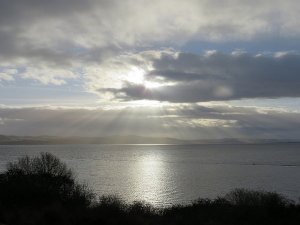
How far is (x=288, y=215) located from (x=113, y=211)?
1587cm

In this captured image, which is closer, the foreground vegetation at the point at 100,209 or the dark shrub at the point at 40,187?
the foreground vegetation at the point at 100,209

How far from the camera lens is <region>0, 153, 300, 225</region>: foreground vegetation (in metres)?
27.5

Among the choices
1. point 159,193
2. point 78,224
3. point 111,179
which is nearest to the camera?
point 78,224

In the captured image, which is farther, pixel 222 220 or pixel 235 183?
pixel 235 183

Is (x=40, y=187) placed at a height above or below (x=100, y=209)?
above

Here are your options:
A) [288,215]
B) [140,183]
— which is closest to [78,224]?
[288,215]

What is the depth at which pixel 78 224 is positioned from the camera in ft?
85.8

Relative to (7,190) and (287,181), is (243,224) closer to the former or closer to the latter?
(7,190)

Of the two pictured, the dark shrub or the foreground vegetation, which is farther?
Result: the dark shrub

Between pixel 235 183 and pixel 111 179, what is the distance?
100 feet

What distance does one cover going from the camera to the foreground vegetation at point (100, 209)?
27.5 metres

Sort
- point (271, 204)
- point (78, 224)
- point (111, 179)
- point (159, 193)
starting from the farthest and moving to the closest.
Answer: point (111, 179) < point (159, 193) < point (271, 204) < point (78, 224)

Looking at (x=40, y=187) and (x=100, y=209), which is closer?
(x=100, y=209)

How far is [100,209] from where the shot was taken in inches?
1286
